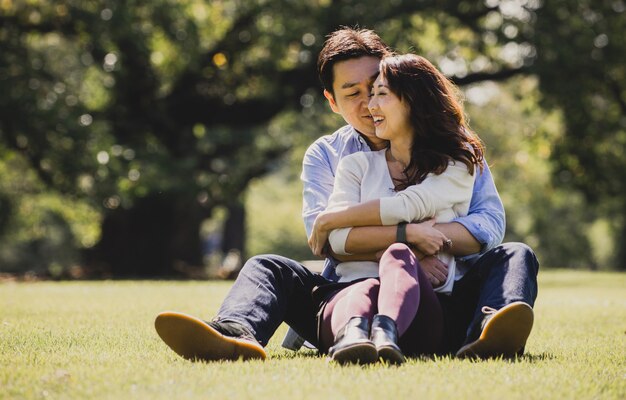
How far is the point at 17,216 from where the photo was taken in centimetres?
3250

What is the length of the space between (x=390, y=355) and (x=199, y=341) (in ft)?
2.78

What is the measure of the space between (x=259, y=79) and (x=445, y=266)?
13412 millimetres

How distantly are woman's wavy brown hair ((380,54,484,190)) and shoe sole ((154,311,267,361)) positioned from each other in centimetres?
120

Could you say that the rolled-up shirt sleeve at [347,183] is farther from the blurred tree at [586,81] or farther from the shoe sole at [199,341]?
the blurred tree at [586,81]

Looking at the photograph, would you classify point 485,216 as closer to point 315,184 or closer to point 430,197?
point 430,197

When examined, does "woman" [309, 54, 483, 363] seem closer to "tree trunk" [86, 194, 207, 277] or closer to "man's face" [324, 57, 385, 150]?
"man's face" [324, 57, 385, 150]

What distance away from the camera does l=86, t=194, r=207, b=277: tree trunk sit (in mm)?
17938

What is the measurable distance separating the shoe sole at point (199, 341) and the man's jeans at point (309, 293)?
16 centimetres

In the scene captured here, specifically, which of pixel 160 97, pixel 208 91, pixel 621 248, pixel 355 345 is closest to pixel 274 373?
pixel 355 345

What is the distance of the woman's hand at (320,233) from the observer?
13.9 ft

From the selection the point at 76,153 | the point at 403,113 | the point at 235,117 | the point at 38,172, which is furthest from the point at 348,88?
the point at 235,117

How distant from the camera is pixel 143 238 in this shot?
59.1 ft

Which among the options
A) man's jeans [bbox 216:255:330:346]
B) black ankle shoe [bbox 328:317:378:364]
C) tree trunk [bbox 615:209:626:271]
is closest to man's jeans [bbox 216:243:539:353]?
man's jeans [bbox 216:255:330:346]

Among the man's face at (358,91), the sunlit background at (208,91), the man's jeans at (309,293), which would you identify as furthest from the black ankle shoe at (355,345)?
the sunlit background at (208,91)
